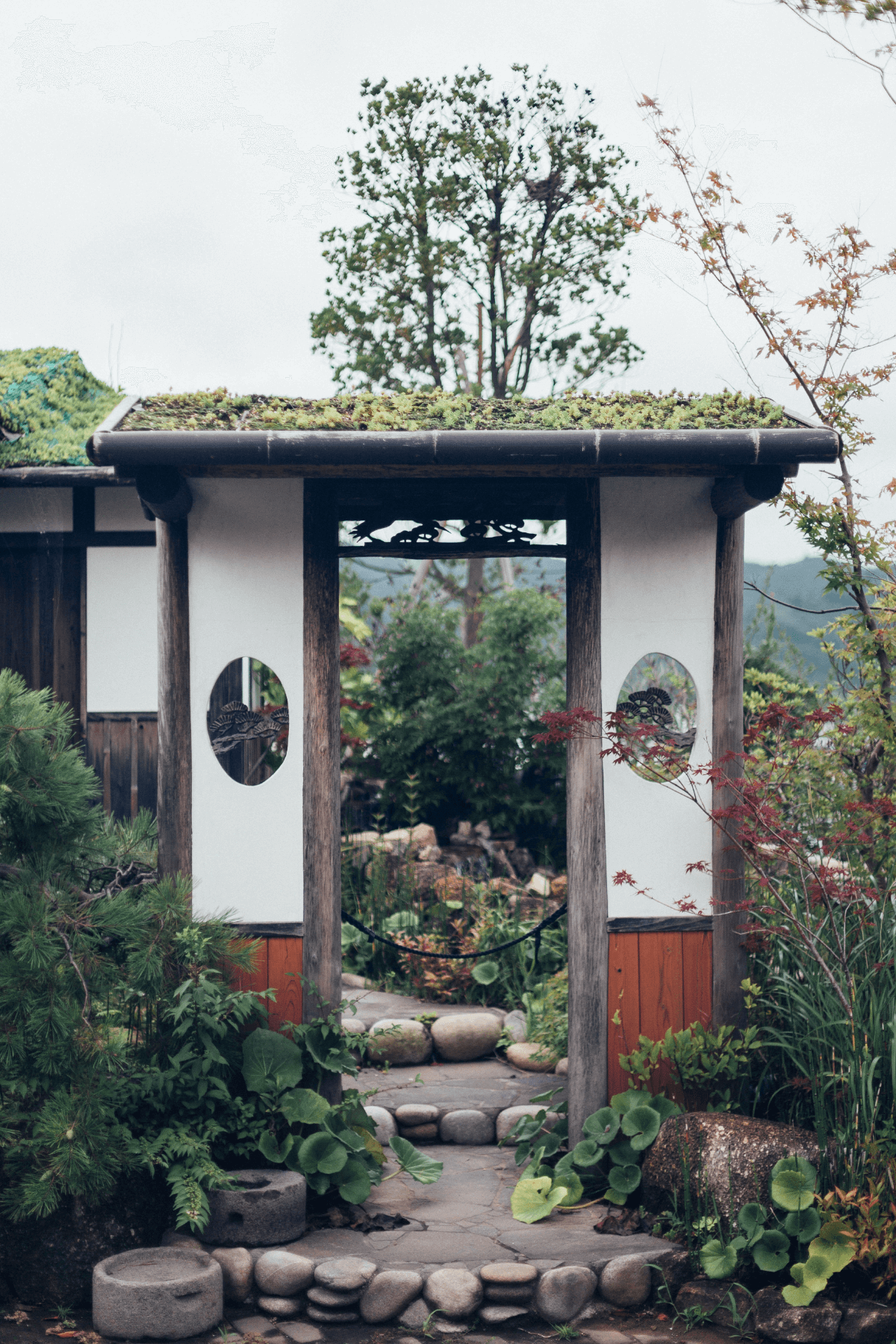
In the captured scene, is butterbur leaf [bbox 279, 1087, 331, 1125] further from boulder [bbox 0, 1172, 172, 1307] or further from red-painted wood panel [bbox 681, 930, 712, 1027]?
red-painted wood panel [bbox 681, 930, 712, 1027]

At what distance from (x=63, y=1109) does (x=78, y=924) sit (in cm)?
63

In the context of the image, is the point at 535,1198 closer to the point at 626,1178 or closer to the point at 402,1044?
the point at 626,1178

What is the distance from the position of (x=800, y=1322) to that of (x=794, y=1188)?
425 mm

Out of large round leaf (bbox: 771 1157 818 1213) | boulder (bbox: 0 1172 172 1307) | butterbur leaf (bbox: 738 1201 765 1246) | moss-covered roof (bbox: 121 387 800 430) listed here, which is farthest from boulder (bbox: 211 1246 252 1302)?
moss-covered roof (bbox: 121 387 800 430)

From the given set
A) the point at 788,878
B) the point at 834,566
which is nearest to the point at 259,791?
the point at 788,878

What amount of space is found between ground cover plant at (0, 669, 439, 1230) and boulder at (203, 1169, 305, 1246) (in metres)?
0.09

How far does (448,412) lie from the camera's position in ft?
15.6

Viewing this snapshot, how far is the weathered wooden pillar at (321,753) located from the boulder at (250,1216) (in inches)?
25.7

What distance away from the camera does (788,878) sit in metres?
4.88

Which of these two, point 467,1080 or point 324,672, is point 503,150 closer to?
point 324,672

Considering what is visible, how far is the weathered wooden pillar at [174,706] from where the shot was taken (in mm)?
4906

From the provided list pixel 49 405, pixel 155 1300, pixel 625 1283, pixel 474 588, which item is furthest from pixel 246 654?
pixel 474 588

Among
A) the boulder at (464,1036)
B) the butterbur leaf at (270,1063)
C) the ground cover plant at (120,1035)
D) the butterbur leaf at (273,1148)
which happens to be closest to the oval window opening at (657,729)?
the ground cover plant at (120,1035)

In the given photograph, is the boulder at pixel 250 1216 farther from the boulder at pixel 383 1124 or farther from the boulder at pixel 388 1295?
the boulder at pixel 383 1124
